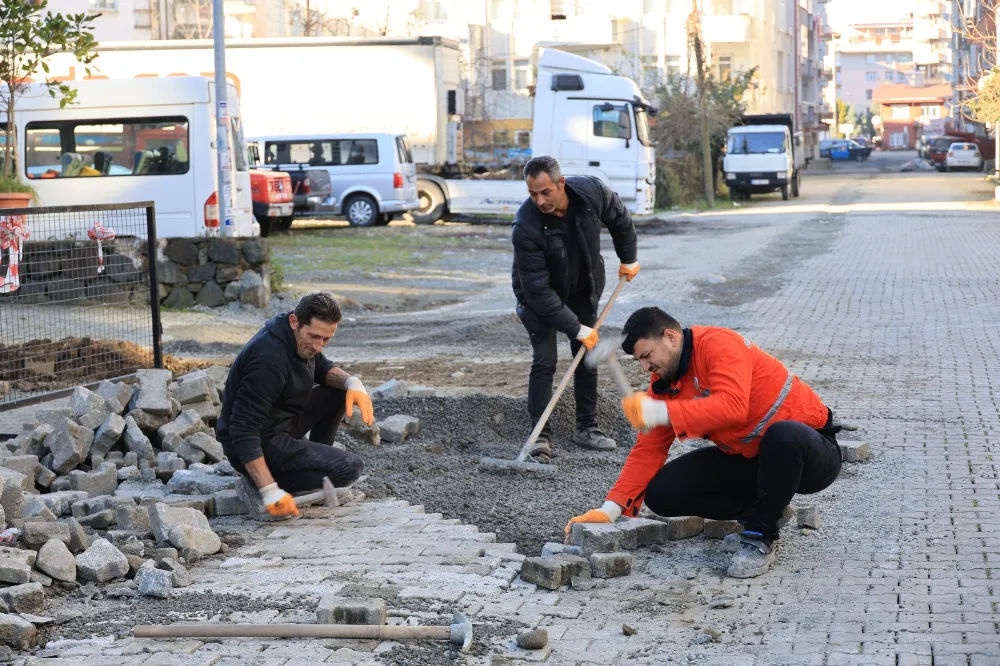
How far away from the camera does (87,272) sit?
35.7 feet

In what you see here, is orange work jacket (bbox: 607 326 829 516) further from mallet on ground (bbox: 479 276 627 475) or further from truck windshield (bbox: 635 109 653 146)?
truck windshield (bbox: 635 109 653 146)

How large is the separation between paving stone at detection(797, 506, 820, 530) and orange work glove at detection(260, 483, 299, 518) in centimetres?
240

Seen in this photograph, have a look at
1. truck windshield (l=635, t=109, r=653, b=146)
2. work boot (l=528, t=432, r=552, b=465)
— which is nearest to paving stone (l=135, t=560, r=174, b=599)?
Answer: work boot (l=528, t=432, r=552, b=465)

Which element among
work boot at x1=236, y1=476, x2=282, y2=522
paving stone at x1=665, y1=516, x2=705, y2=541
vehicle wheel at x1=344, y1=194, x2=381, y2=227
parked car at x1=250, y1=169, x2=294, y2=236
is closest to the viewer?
paving stone at x1=665, y1=516, x2=705, y2=541

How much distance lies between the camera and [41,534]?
5.10 m

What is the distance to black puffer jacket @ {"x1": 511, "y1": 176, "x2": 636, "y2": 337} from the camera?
7.22 m

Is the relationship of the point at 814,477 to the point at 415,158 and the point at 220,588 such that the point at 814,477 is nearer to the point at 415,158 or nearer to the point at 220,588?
the point at 220,588

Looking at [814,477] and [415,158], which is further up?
[415,158]

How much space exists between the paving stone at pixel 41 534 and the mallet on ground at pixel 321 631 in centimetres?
103

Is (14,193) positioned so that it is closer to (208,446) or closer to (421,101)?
(208,446)

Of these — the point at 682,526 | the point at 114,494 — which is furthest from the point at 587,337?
the point at 114,494

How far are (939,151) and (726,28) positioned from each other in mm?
15217

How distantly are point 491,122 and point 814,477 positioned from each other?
49649mm

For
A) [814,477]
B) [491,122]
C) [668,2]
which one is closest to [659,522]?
[814,477]
